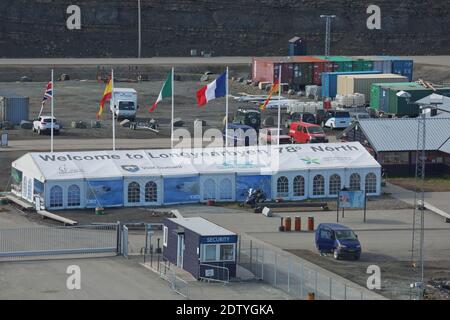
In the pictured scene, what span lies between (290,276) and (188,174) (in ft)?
39.6

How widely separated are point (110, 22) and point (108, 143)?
50.0 metres

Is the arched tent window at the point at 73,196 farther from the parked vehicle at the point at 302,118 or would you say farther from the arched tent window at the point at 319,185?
the parked vehicle at the point at 302,118

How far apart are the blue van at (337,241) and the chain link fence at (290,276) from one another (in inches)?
62.2

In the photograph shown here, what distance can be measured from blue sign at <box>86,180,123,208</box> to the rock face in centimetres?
5935

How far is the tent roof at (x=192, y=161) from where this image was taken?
48656mm

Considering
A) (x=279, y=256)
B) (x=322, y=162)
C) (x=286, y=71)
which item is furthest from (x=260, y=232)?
(x=286, y=71)

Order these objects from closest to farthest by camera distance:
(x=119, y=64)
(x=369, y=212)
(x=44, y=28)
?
(x=369, y=212), (x=119, y=64), (x=44, y=28)

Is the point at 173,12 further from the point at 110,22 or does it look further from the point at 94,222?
the point at 94,222

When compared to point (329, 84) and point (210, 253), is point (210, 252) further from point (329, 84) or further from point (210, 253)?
point (329, 84)

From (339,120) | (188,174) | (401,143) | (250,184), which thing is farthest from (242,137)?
(188,174)

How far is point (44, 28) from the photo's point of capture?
360 feet

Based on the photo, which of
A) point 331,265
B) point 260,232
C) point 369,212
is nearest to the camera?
point 331,265

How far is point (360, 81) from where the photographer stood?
259ft

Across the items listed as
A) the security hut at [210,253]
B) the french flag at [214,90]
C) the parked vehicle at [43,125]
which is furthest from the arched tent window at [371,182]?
the parked vehicle at [43,125]
